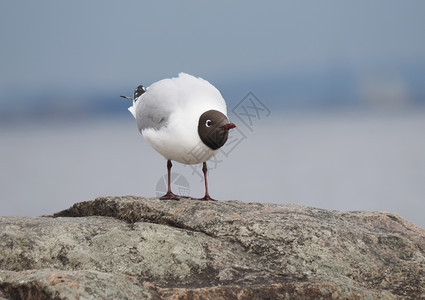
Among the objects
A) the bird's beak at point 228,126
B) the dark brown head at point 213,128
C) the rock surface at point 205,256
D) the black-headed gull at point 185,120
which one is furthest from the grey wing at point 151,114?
the rock surface at point 205,256

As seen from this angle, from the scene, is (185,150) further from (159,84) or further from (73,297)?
(73,297)

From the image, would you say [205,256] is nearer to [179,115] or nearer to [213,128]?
[213,128]

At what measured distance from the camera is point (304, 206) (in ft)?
16.6

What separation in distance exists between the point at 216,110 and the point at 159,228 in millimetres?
1376

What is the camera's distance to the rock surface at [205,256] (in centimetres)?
326

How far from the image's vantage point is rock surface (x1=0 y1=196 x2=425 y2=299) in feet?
10.7

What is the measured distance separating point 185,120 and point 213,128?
0.80 ft

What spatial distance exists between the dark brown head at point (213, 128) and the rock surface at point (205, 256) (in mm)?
577

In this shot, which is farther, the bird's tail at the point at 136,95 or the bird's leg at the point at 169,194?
Result: the bird's tail at the point at 136,95

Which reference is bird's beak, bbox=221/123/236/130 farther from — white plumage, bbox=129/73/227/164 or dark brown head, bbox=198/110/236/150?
white plumage, bbox=129/73/227/164

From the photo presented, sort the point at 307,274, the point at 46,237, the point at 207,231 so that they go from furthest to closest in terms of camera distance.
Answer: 1. the point at 207,231
2. the point at 46,237
3. the point at 307,274

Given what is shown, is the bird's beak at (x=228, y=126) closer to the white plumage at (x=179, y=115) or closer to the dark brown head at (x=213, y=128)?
the dark brown head at (x=213, y=128)

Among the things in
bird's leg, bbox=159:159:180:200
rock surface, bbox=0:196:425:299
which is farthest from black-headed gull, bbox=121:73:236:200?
rock surface, bbox=0:196:425:299

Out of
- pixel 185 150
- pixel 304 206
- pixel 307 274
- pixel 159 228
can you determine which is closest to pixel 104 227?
pixel 159 228
